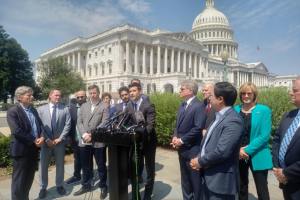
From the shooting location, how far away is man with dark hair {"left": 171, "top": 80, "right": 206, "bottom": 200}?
17.0 ft

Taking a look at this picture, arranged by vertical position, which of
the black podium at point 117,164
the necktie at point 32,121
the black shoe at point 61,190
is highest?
the necktie at point 32,121

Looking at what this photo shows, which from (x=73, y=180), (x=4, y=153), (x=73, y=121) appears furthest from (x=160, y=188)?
(x=4, y=153)

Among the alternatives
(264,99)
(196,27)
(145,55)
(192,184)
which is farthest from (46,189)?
(196,27)

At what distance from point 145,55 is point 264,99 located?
62.5 m

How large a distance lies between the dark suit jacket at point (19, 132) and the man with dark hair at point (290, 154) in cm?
459

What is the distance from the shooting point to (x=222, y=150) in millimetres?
3568

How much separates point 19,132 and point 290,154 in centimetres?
481

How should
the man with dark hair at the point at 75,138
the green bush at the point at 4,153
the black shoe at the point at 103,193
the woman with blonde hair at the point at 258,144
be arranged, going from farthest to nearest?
the green bush at the point at 4,153 < the man with dark hair at the point at 75,138 < the black shoe at the point at 103,193 < the woman with blonde hair at the point at 258,144

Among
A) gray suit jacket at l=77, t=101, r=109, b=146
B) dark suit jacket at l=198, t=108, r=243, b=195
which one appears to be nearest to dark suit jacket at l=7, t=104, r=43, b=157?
gray suit jacket at l=77, t=101, r=109, b=146

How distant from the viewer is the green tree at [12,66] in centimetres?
4431

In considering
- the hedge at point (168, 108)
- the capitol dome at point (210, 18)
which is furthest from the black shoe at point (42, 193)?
the capitol dome at point (210, 18)

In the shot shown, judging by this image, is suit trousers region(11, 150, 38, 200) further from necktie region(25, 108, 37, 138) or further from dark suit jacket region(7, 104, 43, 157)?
necktie region(25, 108, 37, 138)

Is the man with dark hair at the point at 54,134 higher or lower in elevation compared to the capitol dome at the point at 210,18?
lower

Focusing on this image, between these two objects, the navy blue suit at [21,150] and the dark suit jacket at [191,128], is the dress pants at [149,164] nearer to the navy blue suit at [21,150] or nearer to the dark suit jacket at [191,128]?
the dark suit jacket at [191,128]
